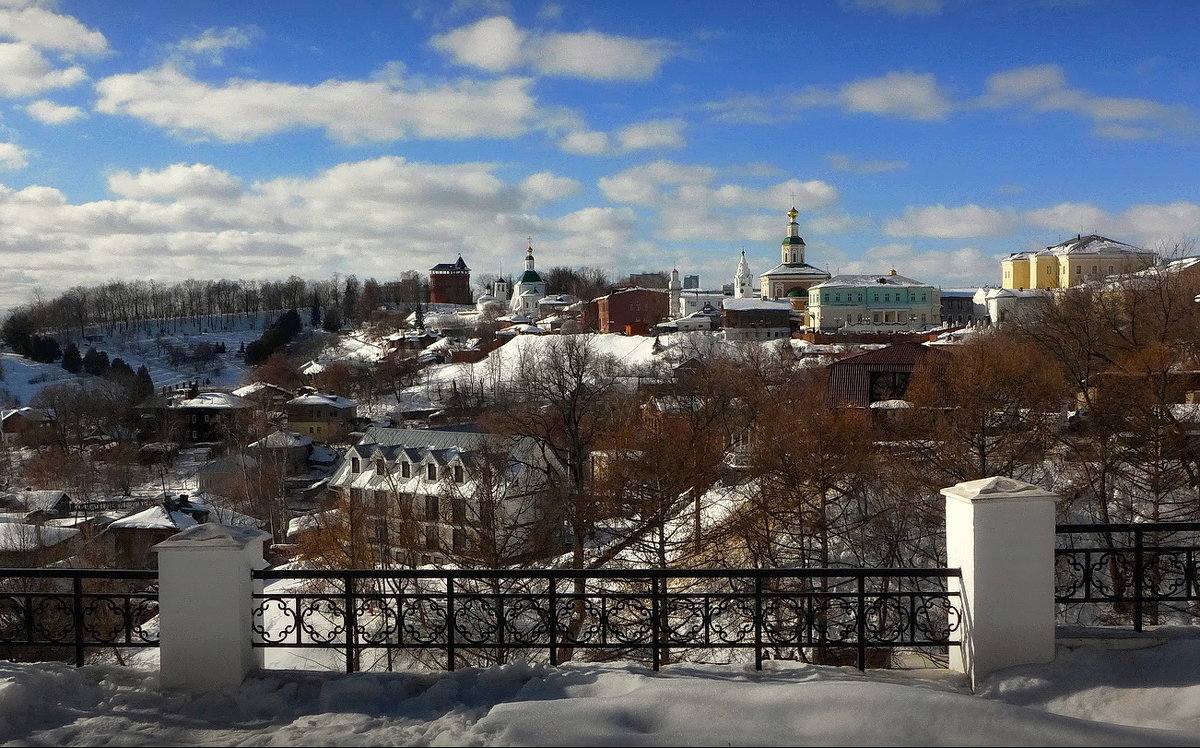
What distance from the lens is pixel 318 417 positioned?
5678 cm

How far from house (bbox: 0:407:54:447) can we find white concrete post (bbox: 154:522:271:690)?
59227 mm

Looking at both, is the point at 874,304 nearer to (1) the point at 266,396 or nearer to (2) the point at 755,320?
(2) the point at 755,320

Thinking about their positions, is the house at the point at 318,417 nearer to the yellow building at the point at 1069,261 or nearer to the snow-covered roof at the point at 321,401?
the snow-covered roof at the point at 321,401

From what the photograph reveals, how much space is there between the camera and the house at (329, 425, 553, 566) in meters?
19.2

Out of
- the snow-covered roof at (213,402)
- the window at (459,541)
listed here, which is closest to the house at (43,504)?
the snow-covered roof at (213,402)

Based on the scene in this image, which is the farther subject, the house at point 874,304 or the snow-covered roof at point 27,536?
the house at point 874,304

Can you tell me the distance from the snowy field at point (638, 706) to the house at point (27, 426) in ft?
195

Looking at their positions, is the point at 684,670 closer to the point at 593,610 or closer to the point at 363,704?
the point at 593,610

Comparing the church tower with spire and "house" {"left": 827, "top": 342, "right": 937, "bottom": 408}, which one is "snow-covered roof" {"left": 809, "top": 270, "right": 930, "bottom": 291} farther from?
"house" {"left": 827, "top": 342, "right": 937, "bottom": 408}

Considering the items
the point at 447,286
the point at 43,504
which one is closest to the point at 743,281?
the point at 447,286

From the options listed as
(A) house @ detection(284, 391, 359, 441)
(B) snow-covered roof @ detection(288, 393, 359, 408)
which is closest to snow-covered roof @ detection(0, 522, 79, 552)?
(A) house @ detection(284, 391, 359, 441)

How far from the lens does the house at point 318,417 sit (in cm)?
5622

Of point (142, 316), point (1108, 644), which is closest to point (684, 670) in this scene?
point (1108, 644)

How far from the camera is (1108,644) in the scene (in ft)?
14.7
